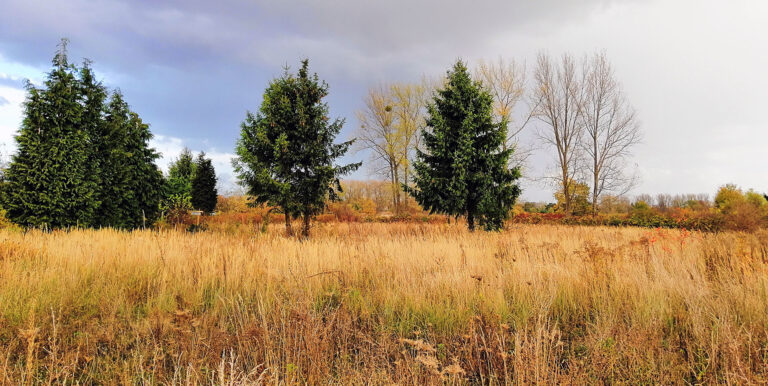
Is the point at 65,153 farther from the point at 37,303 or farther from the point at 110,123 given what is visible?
the point at 37,303

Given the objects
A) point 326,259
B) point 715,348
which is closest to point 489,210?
Result: point 326,259

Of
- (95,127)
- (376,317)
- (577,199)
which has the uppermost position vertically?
(95,127)

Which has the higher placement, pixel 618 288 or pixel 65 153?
pixel 65 153

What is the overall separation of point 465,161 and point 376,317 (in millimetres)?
8547

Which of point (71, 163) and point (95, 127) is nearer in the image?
point (71, 163)

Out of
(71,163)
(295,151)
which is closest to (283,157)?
(295,151)

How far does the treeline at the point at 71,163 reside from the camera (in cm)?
1105

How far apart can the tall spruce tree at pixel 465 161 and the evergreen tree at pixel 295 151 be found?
303 centimetres

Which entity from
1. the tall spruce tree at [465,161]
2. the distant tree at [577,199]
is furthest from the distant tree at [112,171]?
the distant tree at [577,199]

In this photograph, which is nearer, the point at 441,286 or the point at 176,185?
the point at 441,286

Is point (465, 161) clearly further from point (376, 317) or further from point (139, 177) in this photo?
point (139, 177)

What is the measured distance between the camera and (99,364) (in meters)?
2.57

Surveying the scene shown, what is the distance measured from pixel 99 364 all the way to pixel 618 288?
5.42 metres

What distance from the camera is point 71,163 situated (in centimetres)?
1172
